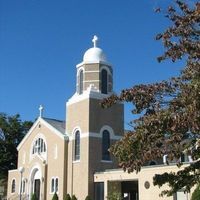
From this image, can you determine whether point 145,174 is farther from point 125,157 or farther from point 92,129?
point 125,157

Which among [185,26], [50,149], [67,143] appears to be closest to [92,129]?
[67,143]

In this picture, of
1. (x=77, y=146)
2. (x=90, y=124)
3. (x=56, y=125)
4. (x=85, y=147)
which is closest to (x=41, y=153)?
(x=56, y=125)

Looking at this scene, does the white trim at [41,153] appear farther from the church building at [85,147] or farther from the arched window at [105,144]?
the arched window at [105,144]

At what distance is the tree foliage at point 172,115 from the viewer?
1116 cm

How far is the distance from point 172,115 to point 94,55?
1211 inches

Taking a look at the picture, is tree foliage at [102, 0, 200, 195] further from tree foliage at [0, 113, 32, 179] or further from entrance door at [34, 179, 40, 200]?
tree foliage at [0, 113, 32, 179]

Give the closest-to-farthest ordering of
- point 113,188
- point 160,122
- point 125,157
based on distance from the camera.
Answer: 1. point 160,122
2. point 125,157
3. point 113,188

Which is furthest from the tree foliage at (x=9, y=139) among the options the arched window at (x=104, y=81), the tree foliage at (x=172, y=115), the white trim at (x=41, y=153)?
the tree foliage at (x=172, y=115)

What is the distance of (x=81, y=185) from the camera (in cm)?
3781

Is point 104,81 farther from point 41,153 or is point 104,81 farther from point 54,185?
point 54,185

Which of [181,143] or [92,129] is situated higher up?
[92,129]

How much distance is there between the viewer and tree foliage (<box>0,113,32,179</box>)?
61.4 meters

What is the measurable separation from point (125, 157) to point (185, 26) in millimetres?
4281

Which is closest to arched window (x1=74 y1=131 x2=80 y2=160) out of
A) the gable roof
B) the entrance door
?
the gable roof
